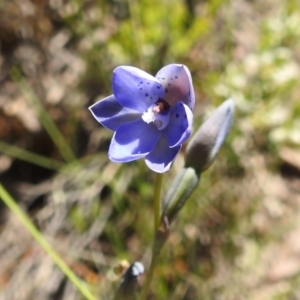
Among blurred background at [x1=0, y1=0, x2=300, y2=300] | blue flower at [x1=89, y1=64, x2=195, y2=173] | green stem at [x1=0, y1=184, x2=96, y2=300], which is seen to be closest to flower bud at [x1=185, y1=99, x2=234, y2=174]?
blue flower at [x1=89, y1=64, x2=195, y2=173]

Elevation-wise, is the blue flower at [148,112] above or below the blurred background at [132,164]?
above

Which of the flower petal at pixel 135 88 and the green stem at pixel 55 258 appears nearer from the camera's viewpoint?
the flower petal at pixel 135 88

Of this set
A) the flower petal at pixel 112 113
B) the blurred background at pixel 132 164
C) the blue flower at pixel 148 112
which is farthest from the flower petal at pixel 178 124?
the blurred background at pixel 132 164

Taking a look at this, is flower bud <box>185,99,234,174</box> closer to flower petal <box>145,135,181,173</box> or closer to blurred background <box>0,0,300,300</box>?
flower petal <box>145,135,181,173</box>

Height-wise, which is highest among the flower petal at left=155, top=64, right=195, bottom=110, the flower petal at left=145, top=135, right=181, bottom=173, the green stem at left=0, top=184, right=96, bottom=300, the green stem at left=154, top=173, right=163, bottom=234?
the flower petal at left=155, top=64, right=195, bottom=110

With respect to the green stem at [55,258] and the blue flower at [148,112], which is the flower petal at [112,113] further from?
the green stem at [55,258]

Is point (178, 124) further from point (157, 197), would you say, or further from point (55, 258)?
point (55, 258)

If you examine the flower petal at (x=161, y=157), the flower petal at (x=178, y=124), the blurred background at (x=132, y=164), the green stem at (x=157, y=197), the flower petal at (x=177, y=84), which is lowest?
the blurred background at (x=132, y=164)
